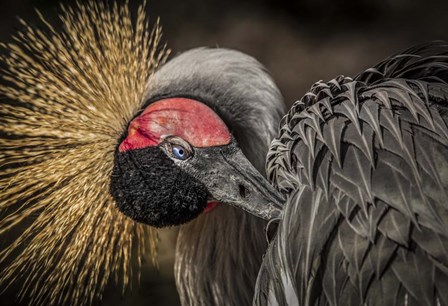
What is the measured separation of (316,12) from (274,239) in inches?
89.6

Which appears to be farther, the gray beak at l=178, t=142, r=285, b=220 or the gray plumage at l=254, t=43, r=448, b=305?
the gray beak at l=178, t=142, r=285, b=220

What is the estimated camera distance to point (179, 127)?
1949mm

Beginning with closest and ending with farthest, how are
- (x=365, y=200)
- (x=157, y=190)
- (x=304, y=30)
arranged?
(x=365, y=200) < (x=157, y=190) < (x=304, y=30)

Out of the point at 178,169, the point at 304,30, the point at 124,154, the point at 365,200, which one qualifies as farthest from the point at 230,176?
the point at 304,30

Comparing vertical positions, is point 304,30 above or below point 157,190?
below

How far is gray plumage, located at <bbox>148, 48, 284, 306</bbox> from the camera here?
6.77 feet

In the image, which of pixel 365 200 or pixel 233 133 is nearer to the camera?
pixel 365 200

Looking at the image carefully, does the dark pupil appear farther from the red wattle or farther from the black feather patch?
the red wattle

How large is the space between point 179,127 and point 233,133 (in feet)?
0.59

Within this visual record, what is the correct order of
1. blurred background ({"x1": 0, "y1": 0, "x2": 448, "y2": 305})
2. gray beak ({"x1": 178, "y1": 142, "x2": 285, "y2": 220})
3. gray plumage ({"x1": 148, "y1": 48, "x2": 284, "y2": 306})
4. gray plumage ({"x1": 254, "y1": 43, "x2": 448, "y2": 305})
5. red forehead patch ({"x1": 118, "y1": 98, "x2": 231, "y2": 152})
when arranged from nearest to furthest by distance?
gray plumage ({"x1": 254, "y1": 43, "x2": 448, "y2": 305}) < gray beak ({"x1": 178, "y1": 142, "x2": 285, "y2": 220}) < red forehead patch ({"x1": 118, "y1": 98, "x2": 231, "y2": 152}) < gray plumage ({"x1": 148, "y1": 48, "x2": 284, "y2": 306}) < blurred background ({"x1": 0, "y1": 0, "x2": 448, "y2": 305})

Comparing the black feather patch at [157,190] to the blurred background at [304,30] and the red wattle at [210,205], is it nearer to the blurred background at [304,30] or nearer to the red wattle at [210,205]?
the red wattle at [210,205]

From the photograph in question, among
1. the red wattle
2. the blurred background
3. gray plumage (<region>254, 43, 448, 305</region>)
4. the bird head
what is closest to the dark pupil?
the bird head

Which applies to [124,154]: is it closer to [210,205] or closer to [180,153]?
[180,153]

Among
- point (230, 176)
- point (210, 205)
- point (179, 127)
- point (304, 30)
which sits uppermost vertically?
point (179, 127)
